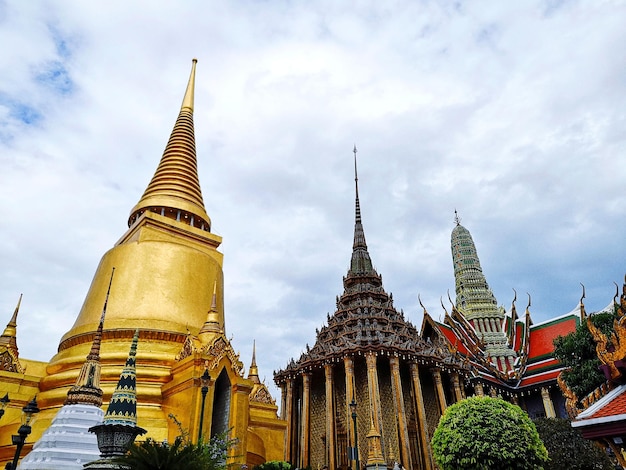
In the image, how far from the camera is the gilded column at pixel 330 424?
17.8 metres

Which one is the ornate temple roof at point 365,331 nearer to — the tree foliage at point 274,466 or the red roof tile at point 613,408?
the tree foliage at point 274,466

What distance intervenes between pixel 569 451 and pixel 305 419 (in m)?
10.3

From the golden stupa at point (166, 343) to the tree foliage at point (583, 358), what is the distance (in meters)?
10.00

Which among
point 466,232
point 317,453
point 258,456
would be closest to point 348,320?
point 317,453

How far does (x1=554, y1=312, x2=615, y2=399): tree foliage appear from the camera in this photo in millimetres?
14828

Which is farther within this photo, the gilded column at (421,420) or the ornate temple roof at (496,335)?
the ornate temple roof at (496,335)

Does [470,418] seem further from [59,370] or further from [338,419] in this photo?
[59,370]

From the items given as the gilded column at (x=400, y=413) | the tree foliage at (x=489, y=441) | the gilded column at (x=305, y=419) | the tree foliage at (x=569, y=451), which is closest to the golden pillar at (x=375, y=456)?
the tree foliage at (x=489, y=441)

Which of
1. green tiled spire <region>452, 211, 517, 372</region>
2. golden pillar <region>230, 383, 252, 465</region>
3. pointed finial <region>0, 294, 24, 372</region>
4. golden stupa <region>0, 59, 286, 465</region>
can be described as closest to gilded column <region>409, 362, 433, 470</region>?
golden stupa <region>0, 59, 286, 465</region>

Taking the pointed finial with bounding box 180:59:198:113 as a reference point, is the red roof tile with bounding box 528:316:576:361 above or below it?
below

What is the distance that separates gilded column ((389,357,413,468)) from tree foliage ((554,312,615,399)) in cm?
580

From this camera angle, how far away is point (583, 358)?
15.5 m

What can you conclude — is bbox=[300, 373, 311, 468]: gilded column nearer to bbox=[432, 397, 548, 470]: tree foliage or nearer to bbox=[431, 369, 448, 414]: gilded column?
bbox=[431, 369, 448, 414]: gilded column

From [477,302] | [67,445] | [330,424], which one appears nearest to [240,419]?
[67,445]
